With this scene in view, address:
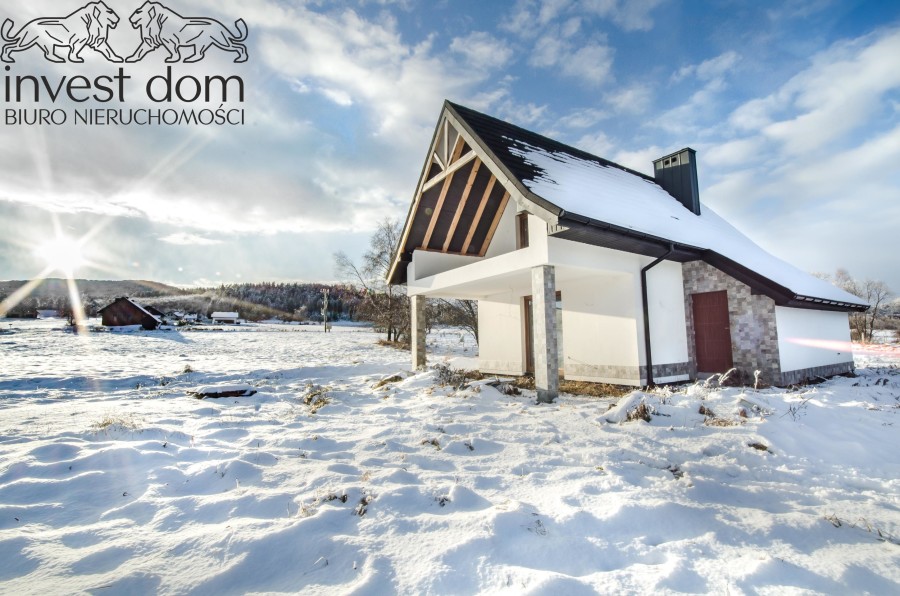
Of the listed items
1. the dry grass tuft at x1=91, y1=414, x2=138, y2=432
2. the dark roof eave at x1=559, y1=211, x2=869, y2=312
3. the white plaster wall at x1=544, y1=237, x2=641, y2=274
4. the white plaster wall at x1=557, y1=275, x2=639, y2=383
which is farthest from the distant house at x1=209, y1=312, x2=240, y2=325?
the dark roof eave at x1=559, y1=211, x2=869, y2=312

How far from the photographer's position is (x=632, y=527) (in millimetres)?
2887

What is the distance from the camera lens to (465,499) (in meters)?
3.34

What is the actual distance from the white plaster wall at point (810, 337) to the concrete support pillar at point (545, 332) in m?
5.66

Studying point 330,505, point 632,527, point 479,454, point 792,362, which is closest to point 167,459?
point 330,505

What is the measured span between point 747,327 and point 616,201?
4.32 meters

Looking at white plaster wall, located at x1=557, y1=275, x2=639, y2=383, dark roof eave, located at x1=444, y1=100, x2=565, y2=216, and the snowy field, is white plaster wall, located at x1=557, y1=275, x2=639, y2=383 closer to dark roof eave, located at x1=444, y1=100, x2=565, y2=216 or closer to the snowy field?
the snowy field

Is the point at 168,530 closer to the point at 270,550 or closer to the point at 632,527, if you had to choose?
the point at 270,550

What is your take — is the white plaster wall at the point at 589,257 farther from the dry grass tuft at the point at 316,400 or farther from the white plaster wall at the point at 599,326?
the dry grass tuft at the point at 316,400

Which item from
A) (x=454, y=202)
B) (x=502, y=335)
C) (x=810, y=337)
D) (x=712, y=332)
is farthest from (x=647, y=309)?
(x=454, y=202)

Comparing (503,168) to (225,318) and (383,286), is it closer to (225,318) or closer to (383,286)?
(383,286)

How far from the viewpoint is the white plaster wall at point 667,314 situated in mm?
9812

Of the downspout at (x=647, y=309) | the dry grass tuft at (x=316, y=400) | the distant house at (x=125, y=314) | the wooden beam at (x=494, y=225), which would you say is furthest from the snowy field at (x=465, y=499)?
the distant house at (x=125, y=314)

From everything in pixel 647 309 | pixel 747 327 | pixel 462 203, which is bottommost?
pixel 747 327

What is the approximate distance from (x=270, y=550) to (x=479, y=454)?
2459 mm
